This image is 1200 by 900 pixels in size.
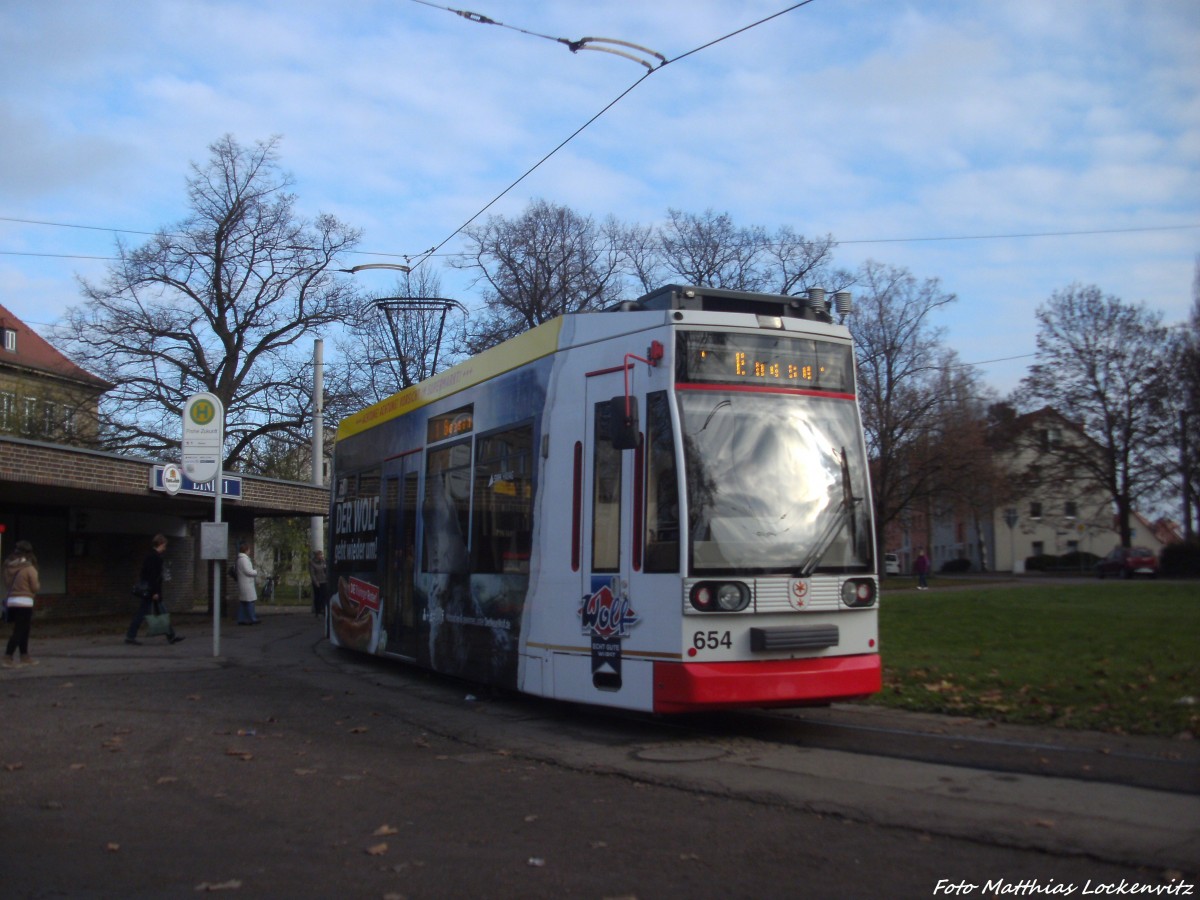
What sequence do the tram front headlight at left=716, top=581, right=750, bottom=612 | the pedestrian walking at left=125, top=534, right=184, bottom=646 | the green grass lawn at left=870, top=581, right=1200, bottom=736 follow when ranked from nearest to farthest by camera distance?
the tram front headlight at left=716, top=581, right=750, bottom=612 → the green grass lawn at left=870, top=581, right=1200, bottom=736 → the pedestrian walking at left=125, top=534, right=184, bottom=646

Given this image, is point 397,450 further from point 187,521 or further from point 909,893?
point 187,521

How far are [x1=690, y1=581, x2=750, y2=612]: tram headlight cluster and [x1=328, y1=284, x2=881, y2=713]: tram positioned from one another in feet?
0.03

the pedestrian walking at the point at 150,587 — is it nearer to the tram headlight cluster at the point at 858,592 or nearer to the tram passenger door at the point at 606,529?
the tram passenger door at the point at 606,529

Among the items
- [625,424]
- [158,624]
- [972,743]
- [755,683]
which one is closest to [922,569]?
[158,624]

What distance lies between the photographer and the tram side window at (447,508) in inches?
442

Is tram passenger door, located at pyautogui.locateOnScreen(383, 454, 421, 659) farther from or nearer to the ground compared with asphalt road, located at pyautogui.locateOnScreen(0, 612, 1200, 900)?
farther from the ground

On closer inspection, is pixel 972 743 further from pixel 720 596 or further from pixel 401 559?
pixel 401 559

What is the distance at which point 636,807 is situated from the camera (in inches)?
250

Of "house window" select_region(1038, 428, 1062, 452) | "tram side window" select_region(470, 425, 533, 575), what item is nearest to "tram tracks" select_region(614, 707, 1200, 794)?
"tram side window" select_region(470, 425, 533, 575)

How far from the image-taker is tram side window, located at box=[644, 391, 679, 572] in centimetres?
809

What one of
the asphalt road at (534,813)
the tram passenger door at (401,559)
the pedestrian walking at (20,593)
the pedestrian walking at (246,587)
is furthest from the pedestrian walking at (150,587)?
the asphalt road at (534,813)

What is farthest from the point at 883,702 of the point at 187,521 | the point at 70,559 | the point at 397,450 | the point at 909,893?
the point at 187,521

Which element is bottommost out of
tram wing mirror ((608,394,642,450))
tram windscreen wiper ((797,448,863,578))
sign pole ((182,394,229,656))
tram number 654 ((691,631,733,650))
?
tram number 654 ((691,631,733,650))

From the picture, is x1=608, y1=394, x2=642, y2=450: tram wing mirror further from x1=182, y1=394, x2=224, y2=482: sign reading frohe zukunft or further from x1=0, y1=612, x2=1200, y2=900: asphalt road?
x1=182, y1=394, x2=224, y2=482: sign reading frohe zukunft
